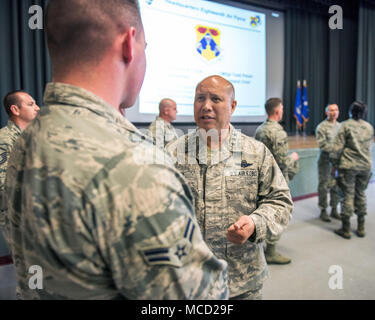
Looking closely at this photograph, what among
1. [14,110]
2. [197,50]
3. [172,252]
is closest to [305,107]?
[197,50]

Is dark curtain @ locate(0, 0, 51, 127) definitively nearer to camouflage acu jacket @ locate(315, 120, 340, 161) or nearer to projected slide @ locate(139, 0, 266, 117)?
projected slide @ locate(139, 0, 266, 117)

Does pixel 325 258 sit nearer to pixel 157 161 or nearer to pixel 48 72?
pixel 157 161

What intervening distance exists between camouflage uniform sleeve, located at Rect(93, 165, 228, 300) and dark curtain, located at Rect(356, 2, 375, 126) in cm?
873

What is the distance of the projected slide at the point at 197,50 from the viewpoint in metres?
4.80

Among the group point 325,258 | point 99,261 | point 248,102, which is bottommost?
point 325,258

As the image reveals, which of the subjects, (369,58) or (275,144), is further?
(369,58)

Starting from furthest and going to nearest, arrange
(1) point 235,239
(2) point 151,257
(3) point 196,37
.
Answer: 1. (3) point 196,37
2. (1) point 235,239
3. (2) point 151,257

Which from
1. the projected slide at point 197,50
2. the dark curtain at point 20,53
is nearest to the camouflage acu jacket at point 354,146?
the projected slide at point 197,50

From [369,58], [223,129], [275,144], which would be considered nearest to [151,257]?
[223,129]

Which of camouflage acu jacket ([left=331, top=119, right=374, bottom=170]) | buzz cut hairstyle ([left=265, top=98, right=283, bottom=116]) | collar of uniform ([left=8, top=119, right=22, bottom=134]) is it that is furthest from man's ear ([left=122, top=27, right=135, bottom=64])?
camouflage acu jacket ([left=331, top=119, right=374, bottom=170])

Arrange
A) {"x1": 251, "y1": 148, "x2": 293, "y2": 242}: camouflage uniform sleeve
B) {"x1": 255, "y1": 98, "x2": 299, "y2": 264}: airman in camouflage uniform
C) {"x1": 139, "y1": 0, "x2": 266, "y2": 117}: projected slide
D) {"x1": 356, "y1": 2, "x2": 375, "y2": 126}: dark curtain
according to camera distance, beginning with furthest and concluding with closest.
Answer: {"x1": 356, "y1": 2, "x2": 375, "y2": 126}: dark curtain < {"x1": 139, "y1": 0, "x2": 266, "y2": 117}: projected slide < {"x1": 255, "y1": 98, "x2": 299, "y2": 264}: airman in camouflage uniform < {"x1": 251, "y1": 148, "x2": 293, "y2": 242}: camouflage uniform sleeve

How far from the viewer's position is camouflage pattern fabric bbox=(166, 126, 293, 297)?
119 centimetres

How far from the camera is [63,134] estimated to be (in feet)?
1.51

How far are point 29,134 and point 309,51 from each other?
8.38 meters
